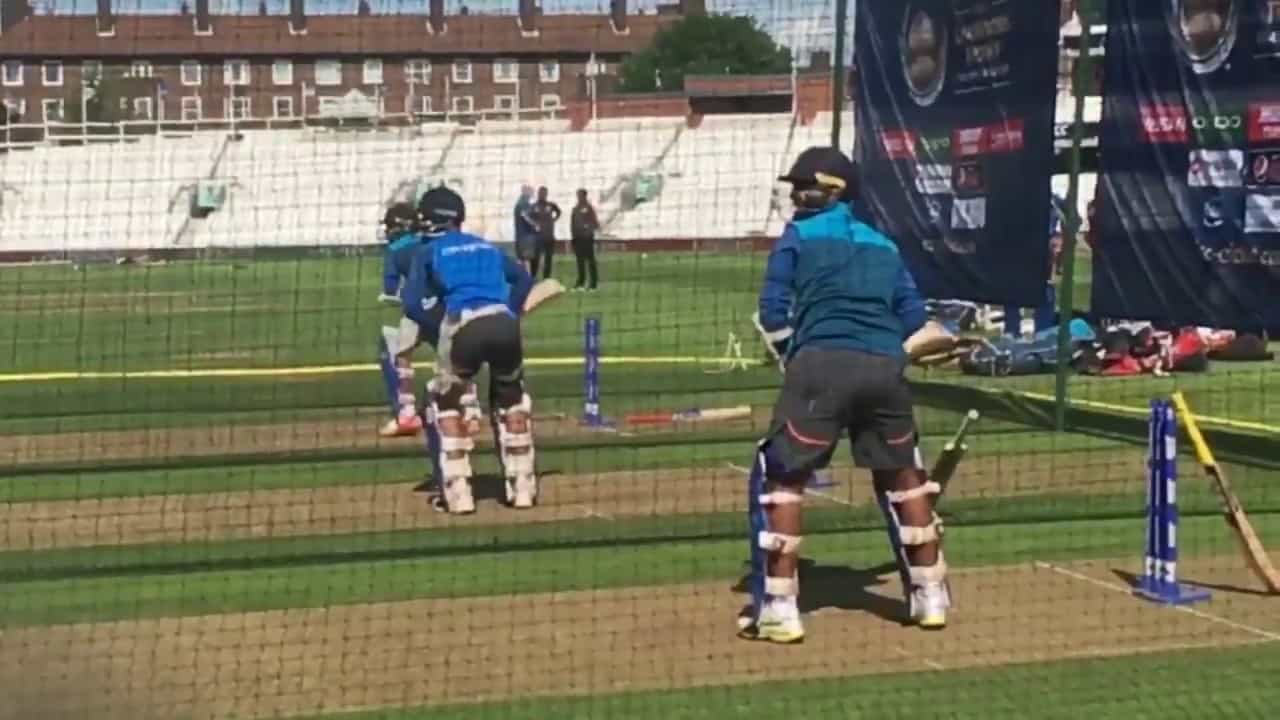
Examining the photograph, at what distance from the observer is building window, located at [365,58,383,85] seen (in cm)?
1456

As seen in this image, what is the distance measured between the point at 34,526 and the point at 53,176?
1771 centimetres

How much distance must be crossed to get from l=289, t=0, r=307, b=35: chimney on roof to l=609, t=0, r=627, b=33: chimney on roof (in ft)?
5.75

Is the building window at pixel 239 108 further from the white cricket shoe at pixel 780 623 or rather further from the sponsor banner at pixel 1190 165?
the white cricket shoe at pixel 780 623

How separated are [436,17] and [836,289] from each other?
15.9 ft

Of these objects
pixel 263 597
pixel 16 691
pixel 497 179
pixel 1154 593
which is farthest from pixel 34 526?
pixel 497 179

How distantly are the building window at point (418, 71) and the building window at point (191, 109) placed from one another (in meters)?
1.80

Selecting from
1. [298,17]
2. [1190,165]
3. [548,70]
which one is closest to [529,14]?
[298,17]

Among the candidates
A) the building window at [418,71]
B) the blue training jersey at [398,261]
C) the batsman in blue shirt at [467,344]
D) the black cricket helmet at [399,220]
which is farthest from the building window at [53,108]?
the batsman in blue shirt at [467,344]

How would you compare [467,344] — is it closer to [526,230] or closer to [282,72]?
[282,72]

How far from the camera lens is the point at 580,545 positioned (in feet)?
34.0

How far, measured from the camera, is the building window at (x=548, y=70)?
18.2 m

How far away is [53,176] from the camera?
27953 mm

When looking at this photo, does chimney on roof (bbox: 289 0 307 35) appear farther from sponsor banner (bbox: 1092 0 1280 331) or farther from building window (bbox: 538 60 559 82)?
sponsor banner (bbox: 1092 0 1280 331)

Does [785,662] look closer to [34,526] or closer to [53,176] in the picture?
[34,526]
